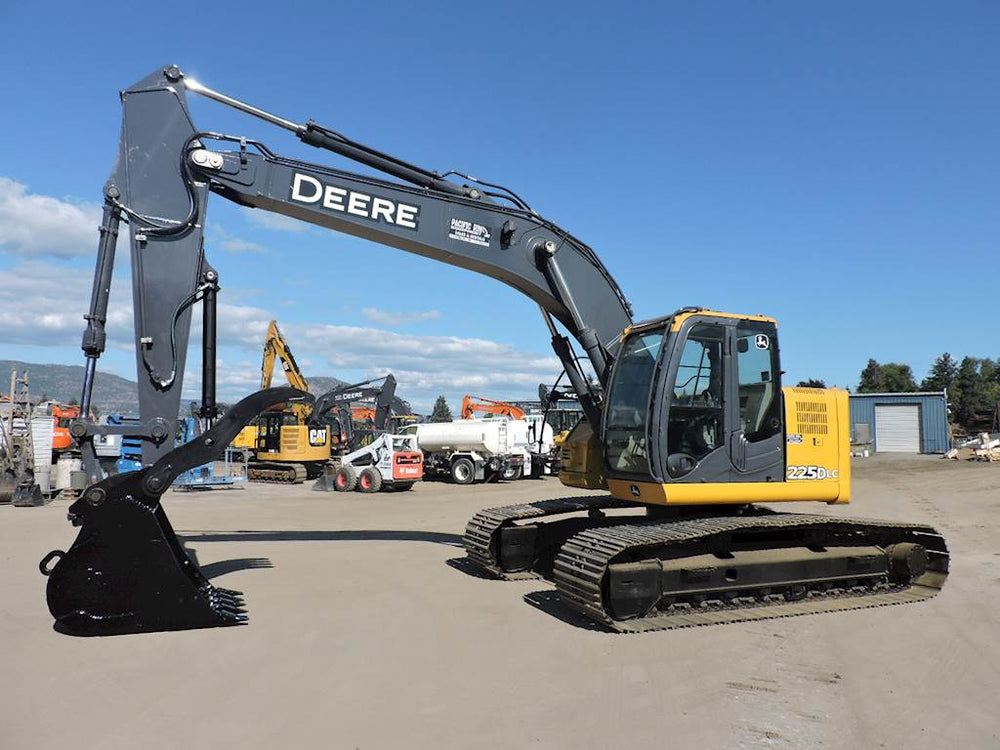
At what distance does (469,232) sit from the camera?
8.80 metres

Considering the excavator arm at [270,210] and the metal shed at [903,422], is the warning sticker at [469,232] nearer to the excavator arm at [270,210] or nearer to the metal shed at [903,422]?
the excavator arm at [270,210]

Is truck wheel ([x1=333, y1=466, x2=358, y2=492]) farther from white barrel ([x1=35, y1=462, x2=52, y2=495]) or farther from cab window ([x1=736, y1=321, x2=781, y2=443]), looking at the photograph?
cab window ([x1=736, y1=321, x2=781, y2=443])

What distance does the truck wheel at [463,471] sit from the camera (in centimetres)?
2564

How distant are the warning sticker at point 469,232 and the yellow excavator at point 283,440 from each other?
1695 cm

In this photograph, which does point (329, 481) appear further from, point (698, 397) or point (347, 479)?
point (698, 397)

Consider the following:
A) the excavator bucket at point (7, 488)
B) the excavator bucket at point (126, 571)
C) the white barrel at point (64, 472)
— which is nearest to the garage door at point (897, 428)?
the white barrel at point (64, 472)

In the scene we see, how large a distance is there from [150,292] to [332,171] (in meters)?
2.35

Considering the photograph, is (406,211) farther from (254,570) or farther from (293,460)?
(293,460)

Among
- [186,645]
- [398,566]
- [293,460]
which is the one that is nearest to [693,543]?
[398,566]

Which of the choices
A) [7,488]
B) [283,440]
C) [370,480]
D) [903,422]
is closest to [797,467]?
[370,480]

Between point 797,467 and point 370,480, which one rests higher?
point 797,467

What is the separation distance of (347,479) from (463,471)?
4.67 meters

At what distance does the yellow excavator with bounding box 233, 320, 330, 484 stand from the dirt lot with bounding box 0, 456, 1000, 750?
16.5 m

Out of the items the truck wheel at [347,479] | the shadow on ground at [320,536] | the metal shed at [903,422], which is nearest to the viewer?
the shadow on ground at [320,536]
